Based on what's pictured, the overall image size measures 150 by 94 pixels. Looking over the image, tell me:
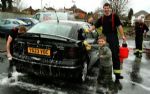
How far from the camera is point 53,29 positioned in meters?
8.54

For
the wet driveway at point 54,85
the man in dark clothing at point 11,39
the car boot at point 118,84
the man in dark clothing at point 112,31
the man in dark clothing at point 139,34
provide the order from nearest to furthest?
the wet driveway at point 54,85 → the car boot at point 118,84 → the man in dark clothing at point 112,31 → the man in dark clothing at point 11,39 → the man in dark clothing at point 139,34

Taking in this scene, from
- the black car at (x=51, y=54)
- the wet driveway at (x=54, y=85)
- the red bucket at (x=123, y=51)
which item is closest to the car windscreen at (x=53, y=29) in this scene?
the black car at (x=51, y=54)

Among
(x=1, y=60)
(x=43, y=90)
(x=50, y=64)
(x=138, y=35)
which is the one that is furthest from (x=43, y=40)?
(x=138, y=35)

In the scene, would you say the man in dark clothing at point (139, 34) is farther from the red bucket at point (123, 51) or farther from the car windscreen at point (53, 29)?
the car windscreen at point (53, 29)

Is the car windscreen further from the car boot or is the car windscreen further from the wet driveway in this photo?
the car boot

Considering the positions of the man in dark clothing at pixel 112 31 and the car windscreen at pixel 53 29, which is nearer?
the car windscreen at pixel 53 29

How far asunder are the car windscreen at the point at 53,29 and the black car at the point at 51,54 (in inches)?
3.1

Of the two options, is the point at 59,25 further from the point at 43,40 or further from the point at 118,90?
the point at 118,90

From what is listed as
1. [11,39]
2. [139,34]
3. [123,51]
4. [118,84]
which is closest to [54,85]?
[118,84]

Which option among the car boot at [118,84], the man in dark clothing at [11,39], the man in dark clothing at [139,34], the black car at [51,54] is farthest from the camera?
the man in dark clothing at [139,34]

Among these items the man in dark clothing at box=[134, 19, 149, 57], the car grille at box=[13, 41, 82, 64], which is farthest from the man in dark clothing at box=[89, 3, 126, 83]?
the man in dark clothing at box=[134, 19, 149, 57]

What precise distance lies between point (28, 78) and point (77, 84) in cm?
121

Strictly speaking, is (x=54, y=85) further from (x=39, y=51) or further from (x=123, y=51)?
(x=123, y=51)

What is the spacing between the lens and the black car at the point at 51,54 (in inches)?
296
